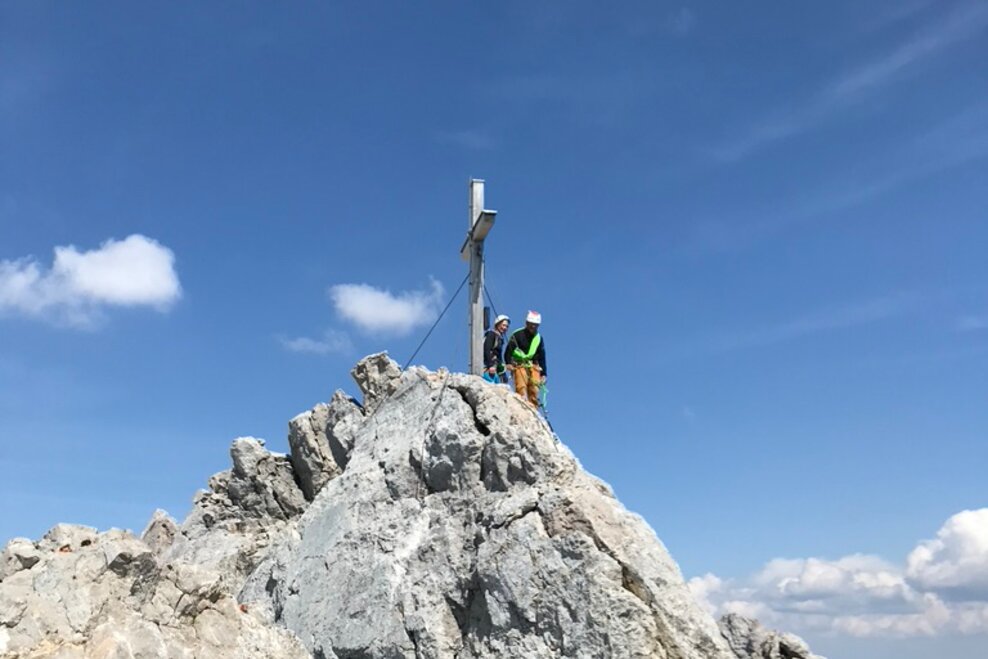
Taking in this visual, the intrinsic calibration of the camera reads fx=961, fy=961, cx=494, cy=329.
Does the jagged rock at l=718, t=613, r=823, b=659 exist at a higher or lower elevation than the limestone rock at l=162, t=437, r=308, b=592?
lower

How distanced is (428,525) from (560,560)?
3.42 metres

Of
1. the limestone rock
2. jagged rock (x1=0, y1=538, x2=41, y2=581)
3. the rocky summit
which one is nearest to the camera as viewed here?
the rocky summit

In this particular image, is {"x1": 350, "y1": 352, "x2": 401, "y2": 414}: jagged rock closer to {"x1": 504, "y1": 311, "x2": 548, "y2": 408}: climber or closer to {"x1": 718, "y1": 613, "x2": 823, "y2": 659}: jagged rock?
{"x1": 504, "y1": 311, "x2": 548, "y2": 408}: climber

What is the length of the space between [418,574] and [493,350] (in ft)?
19.9

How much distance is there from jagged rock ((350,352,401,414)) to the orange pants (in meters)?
3.28

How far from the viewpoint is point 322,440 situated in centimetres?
2538

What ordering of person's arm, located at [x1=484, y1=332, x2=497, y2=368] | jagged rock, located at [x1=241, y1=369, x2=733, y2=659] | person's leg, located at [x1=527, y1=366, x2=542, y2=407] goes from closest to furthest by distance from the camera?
jagged rock, located at [x1=241, y1=369, x2=733, y2=659]
person's leg, located at [x1=527, y1=366, x2=542, y2=407]
person's arm, located at [x1=484, y1=332, x2=497, y2=368]

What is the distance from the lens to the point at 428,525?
19000 mm

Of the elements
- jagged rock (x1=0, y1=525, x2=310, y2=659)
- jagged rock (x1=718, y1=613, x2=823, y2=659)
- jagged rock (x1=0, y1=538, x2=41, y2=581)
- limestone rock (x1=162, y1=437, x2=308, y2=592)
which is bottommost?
jagged rock (x1=0, y1=525, x2=310, y2=659)

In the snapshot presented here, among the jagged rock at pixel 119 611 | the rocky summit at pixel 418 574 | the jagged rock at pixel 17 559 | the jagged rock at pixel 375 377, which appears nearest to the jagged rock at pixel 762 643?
the rocky summit at pixel 418 574

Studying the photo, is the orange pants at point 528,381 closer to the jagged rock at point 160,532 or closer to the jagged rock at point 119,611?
the jagged rock at point 119,611

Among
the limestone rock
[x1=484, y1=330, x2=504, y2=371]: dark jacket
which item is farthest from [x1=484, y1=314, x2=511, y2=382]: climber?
the limestone rock

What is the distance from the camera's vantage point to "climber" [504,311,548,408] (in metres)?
22.0

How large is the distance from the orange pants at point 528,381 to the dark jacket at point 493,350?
1.63 ft
